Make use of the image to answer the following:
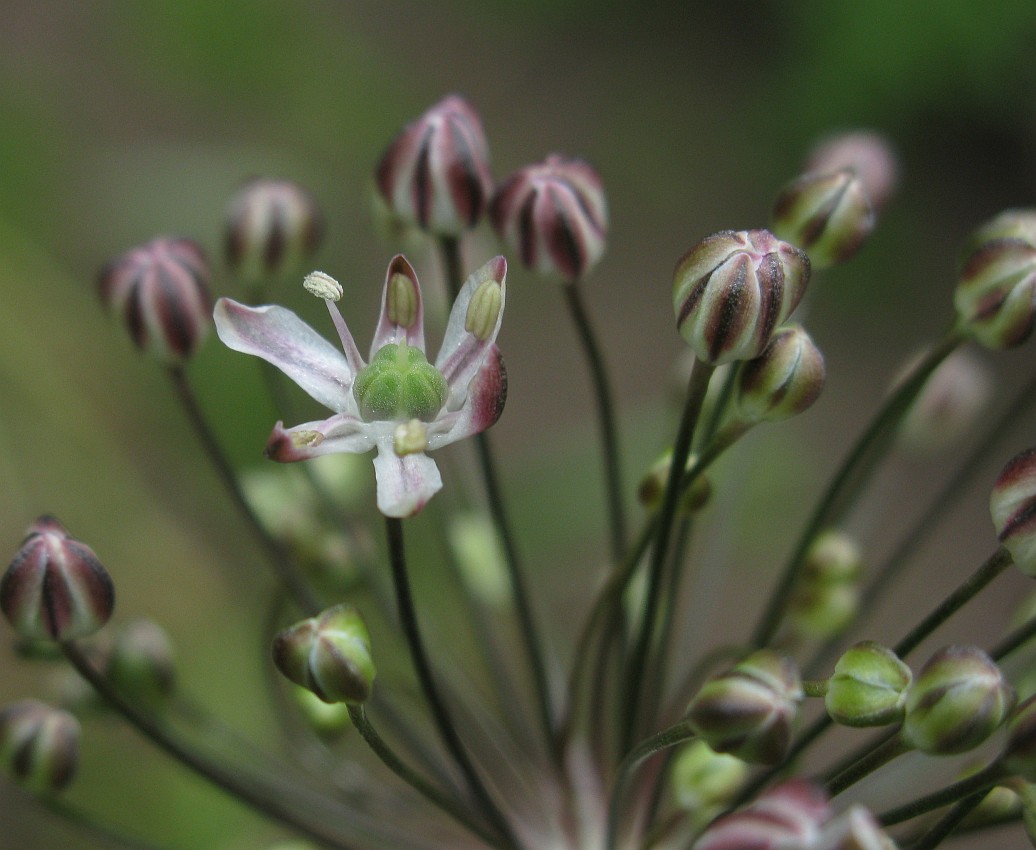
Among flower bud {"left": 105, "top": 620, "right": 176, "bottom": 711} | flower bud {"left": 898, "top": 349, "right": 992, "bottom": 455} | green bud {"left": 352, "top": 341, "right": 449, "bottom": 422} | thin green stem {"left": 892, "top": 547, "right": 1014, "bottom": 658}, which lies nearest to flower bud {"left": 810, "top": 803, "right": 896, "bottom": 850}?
thin green stem {"left": 892, "top": 547, "right": 1014, "bottom": 658}

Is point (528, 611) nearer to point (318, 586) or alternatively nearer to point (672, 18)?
point (318, 586)

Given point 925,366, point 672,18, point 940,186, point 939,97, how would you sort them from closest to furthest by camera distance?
point 925,366
point 939,97
point 940,186
point 672,18

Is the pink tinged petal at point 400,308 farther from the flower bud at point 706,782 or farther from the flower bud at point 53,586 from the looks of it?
the flower bud at point 706,782

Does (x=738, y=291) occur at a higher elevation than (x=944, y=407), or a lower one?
higher

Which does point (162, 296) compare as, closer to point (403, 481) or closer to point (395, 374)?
point (395, 374)

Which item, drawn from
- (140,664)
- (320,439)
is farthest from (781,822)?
(140,664)

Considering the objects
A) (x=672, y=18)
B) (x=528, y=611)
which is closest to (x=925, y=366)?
(x=528, y=611)
